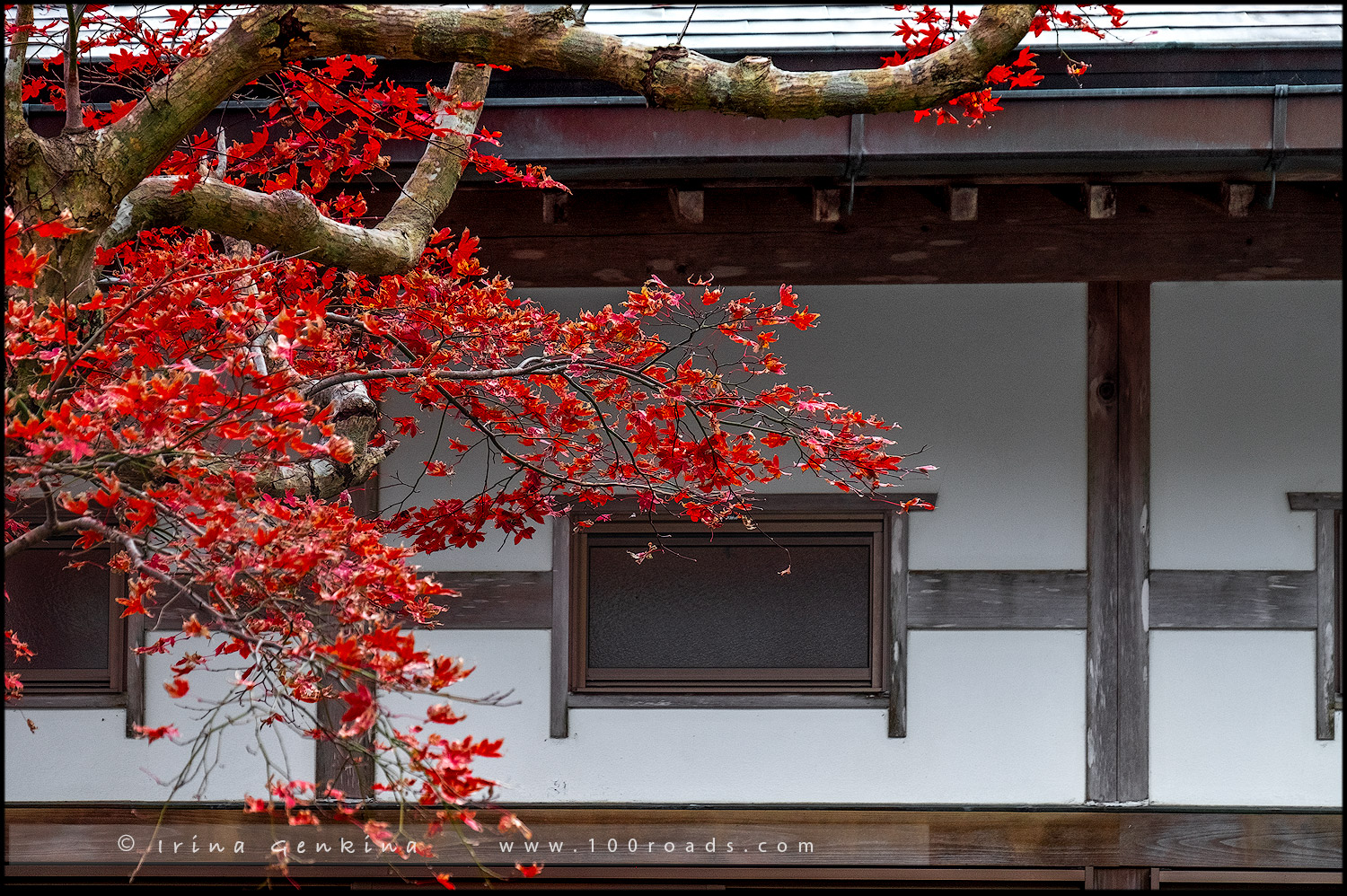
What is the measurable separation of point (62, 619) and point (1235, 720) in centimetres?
466

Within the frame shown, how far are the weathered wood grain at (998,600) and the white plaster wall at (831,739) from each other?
5 cm

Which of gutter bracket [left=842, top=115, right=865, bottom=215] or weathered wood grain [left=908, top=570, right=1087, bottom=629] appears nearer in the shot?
gutter bracket [left=842, top=115, right=865, bottom=215]

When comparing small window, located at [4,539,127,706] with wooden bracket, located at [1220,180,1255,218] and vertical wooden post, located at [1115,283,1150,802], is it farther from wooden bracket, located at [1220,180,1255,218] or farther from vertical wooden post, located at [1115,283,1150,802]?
wooden bracket, located at [1220,180,1255,218]

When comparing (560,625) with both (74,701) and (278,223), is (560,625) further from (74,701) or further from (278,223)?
(278,223)

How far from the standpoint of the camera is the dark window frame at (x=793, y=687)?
12.5ft

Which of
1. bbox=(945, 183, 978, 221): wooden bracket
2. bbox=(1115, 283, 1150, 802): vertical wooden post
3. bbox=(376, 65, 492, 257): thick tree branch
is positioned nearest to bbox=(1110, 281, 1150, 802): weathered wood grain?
bbox=(1115, 283, 1150, 802): vertical wooden post

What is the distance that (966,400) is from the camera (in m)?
3.83

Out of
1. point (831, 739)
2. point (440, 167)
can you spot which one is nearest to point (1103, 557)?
point (831, 739)

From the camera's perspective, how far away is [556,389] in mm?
2512

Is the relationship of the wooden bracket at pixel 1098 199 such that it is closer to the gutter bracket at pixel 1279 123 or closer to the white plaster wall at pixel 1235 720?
the gutter bracket at pixel 1279 123

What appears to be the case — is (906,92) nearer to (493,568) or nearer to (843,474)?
(843,474)

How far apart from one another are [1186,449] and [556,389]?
104 inches

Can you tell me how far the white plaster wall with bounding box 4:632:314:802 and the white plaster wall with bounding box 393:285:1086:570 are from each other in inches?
41.2

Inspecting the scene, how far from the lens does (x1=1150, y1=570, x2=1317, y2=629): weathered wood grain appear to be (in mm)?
3736
